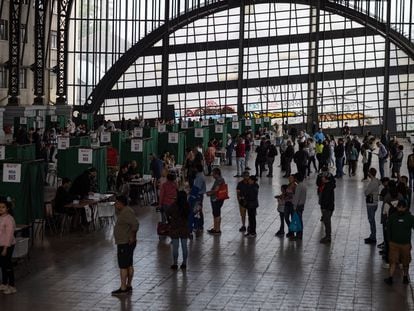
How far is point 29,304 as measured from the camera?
43.4 ft

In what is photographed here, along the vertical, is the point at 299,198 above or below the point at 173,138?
below

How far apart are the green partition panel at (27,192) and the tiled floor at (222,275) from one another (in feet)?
2.27

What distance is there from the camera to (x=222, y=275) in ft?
51.1

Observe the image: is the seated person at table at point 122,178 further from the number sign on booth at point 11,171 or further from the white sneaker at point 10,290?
the white sneaker at point 10,290

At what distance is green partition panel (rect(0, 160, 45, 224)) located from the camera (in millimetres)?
17297

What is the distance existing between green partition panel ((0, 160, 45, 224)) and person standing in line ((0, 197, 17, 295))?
10.7 feet

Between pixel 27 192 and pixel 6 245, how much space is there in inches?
157

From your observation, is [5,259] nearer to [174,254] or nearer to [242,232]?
[174,254]

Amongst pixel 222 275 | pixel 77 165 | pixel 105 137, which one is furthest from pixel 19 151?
pixel 222 275

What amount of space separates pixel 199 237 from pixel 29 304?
6.57 meters

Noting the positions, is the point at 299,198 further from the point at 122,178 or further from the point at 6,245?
the point at 6,245

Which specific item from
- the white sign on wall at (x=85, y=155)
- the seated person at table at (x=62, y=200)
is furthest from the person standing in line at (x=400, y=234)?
the white sign on wall at (x=85, y=155)

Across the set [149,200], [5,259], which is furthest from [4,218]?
[149,200]

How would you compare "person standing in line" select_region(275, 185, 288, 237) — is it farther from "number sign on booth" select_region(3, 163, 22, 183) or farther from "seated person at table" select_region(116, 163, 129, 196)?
"number sign on booth" select_region(3, 163, 22, 183)
